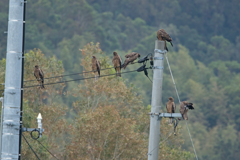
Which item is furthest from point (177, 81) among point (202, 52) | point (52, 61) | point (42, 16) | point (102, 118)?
point (102, 118)

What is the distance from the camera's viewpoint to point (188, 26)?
133 m

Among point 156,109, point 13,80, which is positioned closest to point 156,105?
point 156,109

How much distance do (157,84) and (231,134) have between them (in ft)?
228

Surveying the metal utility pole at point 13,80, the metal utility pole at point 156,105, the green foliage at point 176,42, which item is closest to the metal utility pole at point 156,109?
the metal utility pole at point 156,105

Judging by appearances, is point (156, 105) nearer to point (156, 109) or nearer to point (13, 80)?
point (156, 109)

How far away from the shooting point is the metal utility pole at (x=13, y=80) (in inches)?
388

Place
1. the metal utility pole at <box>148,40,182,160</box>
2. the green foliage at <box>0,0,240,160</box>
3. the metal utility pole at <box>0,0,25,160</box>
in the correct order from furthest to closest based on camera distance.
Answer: the green foliage at <box>0,0,240,160</box>
the metal utility pole at <box>148,40,182,160</box>
the metal utility pole at <box>0,0,25,160</box>

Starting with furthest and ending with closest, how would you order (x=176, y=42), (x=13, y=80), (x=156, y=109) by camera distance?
(x=176, y=42), (x=156, y=109), (x=13, y=80)

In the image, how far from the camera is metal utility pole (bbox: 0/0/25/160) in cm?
984

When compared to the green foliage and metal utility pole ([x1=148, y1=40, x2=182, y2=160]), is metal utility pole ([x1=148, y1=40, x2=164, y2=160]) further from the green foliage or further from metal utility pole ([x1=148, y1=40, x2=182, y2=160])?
the green foliage

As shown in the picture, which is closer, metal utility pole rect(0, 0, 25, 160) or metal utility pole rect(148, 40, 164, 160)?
metal utility pole rect(0, 0, 25, 160)

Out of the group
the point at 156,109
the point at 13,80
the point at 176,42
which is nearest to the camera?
the point at 13,80

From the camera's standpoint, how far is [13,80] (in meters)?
9.90

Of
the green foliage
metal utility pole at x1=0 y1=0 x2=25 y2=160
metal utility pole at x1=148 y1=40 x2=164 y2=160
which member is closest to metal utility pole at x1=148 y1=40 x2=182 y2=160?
metal utility pole at x1=148 y1=40 x2=164 y2=160
